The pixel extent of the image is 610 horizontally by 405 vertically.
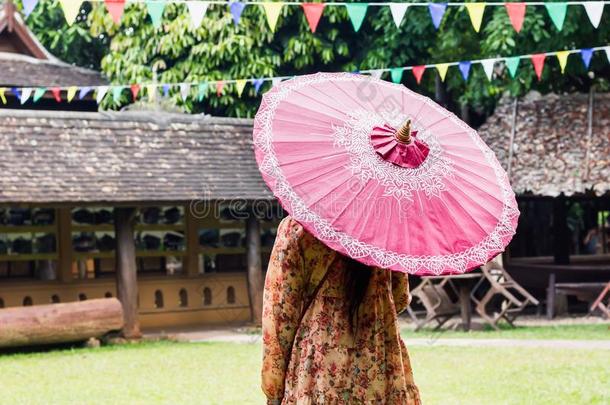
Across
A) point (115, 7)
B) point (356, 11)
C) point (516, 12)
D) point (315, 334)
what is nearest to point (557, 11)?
point (516, 12)

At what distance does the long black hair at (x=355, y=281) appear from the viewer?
14.8 feet

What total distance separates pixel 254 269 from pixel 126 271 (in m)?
2.35

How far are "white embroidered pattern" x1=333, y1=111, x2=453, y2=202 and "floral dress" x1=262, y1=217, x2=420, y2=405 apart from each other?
36cm

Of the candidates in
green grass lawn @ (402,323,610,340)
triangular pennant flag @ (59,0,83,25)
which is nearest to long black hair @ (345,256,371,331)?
triangular pennant flag @ (59,0,83,25)

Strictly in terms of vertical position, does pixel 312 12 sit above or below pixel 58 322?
above

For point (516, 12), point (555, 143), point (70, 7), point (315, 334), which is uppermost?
point (516, 12)

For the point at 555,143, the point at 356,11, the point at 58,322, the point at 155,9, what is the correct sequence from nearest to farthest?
1. the point at 155,9
2. the point at 356,11
3. the point at 58,322
4. the point at 555,143

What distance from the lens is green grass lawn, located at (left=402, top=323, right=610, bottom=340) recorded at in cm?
→ 1540

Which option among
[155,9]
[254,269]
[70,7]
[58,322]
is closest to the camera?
[70,7]

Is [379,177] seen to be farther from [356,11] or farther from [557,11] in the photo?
[356,11]

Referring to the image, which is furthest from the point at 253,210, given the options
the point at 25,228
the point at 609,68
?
the point at 609,68

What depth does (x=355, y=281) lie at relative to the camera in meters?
4.51

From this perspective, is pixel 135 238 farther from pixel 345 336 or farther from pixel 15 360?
pixel 345 336

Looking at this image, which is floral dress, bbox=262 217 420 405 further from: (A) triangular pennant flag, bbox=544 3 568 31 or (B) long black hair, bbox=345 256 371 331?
(A) triangular pennant flag, bbox=544 3 568 31
